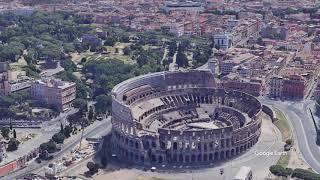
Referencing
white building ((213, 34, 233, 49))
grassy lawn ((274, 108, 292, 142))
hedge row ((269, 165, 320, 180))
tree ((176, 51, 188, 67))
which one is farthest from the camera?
white building ((213, 34, 233, 49))

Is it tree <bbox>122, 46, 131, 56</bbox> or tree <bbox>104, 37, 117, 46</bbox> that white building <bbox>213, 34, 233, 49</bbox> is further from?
tree <bbox>104, 37, 117, 46</bbox>

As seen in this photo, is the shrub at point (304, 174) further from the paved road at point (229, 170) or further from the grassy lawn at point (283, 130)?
the grassy lawn at point (283, 130)

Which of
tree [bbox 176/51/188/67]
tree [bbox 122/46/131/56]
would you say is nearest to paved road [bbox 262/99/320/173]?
tree [bbox 176/51/188/67]

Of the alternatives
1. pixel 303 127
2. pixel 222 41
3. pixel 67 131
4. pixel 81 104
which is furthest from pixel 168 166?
pixel 222 41

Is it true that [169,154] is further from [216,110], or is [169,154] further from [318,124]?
[318,124]

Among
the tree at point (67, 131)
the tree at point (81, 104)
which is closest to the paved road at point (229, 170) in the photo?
the tree at point (67, 131)

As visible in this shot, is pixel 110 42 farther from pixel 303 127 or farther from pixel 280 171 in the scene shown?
pixel 280 171
